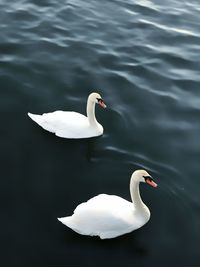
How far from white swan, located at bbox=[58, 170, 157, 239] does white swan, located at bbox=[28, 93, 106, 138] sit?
2522 mm

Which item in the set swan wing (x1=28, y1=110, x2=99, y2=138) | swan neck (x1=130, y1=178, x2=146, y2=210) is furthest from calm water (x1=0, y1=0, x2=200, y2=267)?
swan neck (x1=130, y1=178, x2=146, y2=210)

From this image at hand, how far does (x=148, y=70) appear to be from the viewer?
48.0 ft

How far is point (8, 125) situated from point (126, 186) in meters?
3.33

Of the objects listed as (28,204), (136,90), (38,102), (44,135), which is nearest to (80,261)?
(28,204)

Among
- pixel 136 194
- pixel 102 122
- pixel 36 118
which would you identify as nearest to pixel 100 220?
pixel 136 194

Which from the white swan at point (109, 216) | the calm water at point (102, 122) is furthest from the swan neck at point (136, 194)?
the calm water at point (102, 122)

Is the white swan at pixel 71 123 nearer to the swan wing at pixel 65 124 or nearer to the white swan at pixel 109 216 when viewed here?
the swan wing at pixel 65 124

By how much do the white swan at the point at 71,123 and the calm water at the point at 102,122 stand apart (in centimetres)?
25

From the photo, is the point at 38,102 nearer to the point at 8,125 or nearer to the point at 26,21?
the point at 8,125

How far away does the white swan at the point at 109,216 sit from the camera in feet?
28.5

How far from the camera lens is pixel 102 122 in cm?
1227

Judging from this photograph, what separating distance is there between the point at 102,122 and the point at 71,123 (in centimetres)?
128

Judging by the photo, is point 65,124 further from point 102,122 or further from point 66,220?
point 66,220

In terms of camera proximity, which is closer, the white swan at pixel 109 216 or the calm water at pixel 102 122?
the white swan at pixel 109 216
